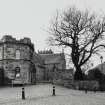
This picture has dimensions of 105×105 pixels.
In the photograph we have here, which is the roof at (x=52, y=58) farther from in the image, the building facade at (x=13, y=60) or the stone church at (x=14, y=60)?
the building facade at (x=13, y=60)

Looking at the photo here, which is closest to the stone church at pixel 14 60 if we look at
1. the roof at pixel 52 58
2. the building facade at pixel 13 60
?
the building facade at pixel 13 60

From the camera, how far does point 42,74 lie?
71.7m

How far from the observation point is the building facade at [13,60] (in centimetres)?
4153

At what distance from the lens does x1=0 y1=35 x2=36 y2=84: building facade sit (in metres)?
41.5

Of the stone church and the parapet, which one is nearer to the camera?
the stone church

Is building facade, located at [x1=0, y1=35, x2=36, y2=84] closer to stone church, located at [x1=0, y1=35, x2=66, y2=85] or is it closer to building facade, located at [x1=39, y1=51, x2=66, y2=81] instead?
stone church, located at [x1=0, y1=35, x2=66, y2=85]

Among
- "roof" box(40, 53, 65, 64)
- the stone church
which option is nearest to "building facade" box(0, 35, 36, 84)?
the stone church

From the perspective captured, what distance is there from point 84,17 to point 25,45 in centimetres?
1446

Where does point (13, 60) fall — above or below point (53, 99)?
above

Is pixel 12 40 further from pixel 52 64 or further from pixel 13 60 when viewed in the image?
pixel 52 64

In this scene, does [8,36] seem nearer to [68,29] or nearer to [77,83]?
[68,29]

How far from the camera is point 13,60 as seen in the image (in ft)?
137

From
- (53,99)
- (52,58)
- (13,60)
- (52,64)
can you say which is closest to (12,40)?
(13,60)

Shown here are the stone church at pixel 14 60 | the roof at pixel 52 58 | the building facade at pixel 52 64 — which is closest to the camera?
the stone church at pixel 14 60
